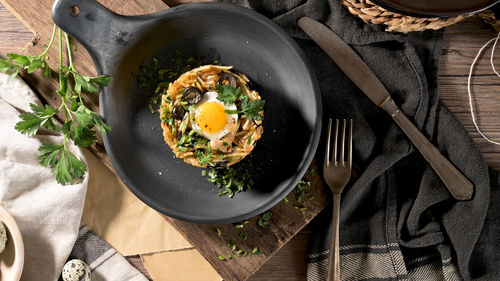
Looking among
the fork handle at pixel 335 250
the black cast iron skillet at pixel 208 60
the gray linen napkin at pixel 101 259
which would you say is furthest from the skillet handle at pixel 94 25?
the fork handle at pixel 335 250

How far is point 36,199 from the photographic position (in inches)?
117

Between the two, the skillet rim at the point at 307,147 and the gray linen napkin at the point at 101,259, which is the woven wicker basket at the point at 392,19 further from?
the gray linen napkin at the point at 101,259

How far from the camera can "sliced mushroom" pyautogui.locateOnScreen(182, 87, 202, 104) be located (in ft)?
8.44

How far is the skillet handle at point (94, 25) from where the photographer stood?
246 centimetres

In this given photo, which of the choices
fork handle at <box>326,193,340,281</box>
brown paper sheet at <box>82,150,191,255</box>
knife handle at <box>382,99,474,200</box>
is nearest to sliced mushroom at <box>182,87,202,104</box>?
brown paper sheet at <box>82,150,191,255</box>

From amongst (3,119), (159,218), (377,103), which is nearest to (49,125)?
(3,119)

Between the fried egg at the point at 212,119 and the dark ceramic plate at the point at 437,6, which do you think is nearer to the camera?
the dark ceramic plate at the point at 437,6

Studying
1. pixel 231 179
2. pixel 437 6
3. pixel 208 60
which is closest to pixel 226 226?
pixel 231 179

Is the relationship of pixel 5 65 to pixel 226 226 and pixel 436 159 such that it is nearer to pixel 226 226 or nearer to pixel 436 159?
pixel 226 226

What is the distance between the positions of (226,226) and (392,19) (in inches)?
58.2

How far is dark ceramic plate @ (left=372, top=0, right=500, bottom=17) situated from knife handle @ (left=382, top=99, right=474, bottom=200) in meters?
0.66

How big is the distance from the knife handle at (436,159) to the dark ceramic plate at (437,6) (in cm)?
66

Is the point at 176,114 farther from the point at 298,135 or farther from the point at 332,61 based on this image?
the point at 332,61

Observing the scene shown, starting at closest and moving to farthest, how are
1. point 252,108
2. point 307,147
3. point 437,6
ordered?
point 437,6, point 252,108, point 307,147
